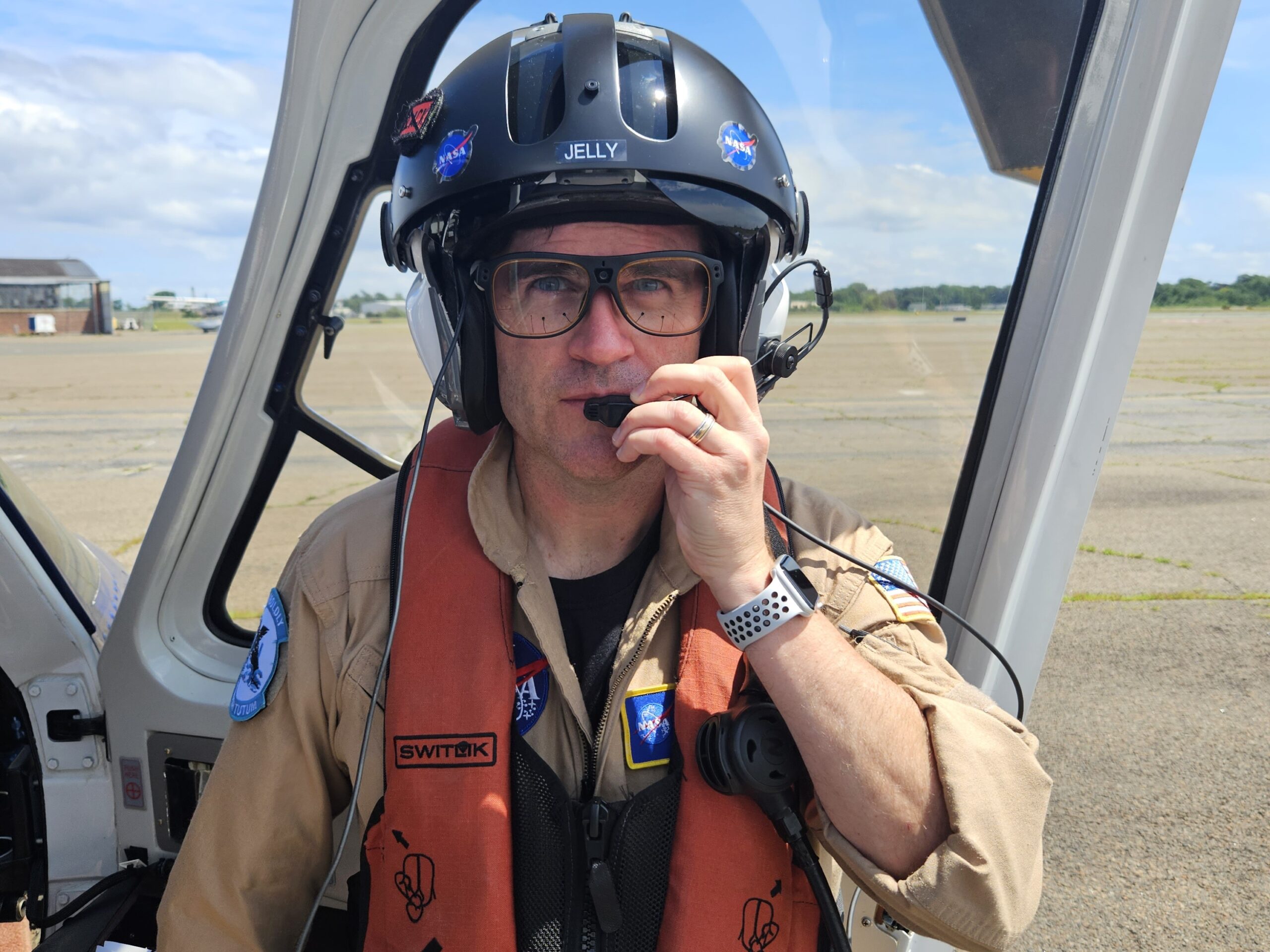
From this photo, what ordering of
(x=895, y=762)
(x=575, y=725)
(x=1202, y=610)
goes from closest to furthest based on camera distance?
1. (x=895, y=762)
2. (x=575, y=725)
3. (x=1202, y=610)

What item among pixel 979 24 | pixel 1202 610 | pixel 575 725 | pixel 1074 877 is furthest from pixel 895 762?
pixel 1202 610

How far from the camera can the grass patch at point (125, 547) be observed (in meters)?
6.24

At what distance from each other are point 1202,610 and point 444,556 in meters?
5.11

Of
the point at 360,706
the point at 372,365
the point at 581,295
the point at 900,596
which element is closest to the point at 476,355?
the point at 581,295

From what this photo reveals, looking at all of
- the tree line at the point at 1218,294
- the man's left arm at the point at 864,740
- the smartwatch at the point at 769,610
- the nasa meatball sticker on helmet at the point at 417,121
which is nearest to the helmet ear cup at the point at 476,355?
the nasa meatball sticker on helmet at the point at 417,121

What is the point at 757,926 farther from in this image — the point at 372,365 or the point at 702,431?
the point at 372,365

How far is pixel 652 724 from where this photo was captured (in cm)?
137

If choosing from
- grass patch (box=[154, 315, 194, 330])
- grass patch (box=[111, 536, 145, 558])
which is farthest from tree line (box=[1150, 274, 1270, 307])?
grass patch (box=[111, 536, 145, 558])

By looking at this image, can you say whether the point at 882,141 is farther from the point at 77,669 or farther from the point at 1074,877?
the point at 1074,877

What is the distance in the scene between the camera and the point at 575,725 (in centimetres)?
138

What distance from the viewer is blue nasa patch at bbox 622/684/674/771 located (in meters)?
1.36

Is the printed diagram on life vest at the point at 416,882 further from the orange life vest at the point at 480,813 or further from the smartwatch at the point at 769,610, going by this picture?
the smartwatch at the point at 769,610

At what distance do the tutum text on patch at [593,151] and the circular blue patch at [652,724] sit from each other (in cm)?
84

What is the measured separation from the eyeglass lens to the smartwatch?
455 millimetres
